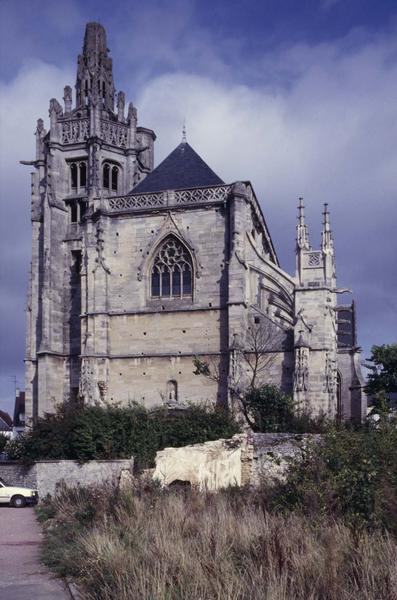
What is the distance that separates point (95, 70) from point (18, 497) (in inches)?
992

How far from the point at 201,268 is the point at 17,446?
9443 millimetres

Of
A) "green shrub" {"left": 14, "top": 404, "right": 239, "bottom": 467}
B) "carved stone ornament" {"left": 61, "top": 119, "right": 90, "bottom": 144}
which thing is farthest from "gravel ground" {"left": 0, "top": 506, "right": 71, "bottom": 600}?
"carved stone ornament" {"left": 61, "top": 119, "right": 90, "bottom": 144}

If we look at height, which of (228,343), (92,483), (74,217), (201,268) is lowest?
(92,483)

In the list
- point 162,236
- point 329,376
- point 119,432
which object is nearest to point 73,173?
point 162,236

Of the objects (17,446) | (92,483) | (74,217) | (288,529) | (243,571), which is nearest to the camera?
(243,571)

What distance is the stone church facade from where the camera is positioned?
91.4 ft

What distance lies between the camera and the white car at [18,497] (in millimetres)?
20078

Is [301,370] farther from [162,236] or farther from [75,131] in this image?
[75,131]

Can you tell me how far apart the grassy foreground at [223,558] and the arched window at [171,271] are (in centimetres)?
1886

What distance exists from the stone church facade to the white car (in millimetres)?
7734

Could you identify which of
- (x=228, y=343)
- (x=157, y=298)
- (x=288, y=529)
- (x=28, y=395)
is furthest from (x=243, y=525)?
(x=28, y=395)

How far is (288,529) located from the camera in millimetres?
8477

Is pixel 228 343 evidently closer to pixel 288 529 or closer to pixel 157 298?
pixel 157 298

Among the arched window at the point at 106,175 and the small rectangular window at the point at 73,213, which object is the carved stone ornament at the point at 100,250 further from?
the arched window at the point at 106,175
